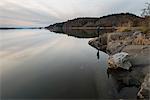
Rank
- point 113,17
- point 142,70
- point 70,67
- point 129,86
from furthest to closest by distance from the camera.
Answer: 1. point 113,17
2. point 70,67
3. point 142,70
4. point 129,86

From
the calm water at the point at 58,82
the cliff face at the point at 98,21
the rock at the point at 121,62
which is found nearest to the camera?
the calm water at the point at 58,82

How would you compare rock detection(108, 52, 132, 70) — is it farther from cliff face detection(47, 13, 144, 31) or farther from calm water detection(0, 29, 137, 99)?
cliff face detection(47, 13, 144, 31)

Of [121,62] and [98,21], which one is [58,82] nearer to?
[121,62]

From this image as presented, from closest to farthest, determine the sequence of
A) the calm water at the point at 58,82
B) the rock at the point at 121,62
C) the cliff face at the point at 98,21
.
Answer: the calm water at the point at 58,82
the rock at the point at 121,62
the cliff face at the point at 98,21

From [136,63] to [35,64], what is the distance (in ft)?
20.6

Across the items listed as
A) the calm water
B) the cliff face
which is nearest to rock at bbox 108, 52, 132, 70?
the calm water

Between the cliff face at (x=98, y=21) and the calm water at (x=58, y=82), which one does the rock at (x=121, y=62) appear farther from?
the cliff face at (x=98, y=21)

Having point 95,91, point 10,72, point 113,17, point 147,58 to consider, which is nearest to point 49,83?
point 95,91

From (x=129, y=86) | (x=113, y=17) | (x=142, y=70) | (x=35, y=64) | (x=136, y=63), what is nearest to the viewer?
(x=129, y=86)

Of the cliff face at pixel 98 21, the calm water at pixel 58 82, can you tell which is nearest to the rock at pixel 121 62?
the calm water at pixel 58 82

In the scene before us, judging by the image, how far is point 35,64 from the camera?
49.8 feet

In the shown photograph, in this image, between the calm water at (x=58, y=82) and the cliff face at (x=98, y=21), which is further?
the cliff face at (x=98, y=21)

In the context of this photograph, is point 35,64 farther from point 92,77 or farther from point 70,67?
point 92,77

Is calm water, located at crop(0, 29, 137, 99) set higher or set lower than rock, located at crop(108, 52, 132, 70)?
lower
